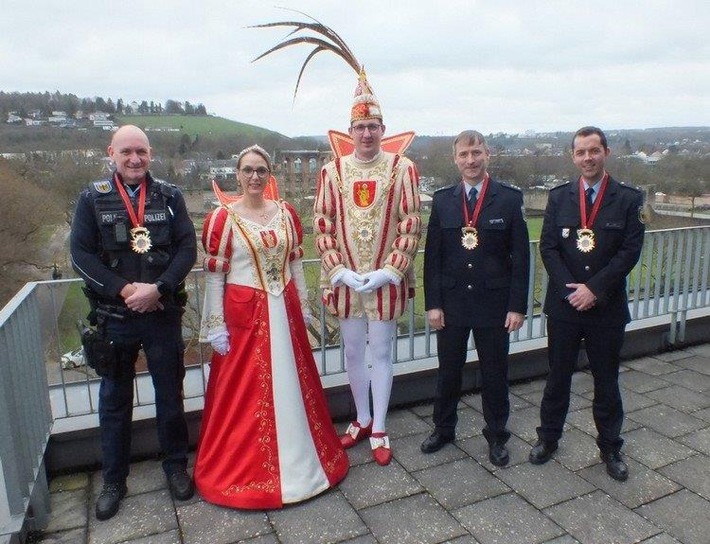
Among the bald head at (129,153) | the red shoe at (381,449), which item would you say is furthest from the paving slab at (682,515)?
the bald head at (129,153)

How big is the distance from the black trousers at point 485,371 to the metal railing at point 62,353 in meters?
0.56

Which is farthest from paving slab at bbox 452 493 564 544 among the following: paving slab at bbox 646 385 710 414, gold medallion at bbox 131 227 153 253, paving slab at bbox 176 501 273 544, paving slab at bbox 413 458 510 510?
gold medallion at bbox 131 227 153 253

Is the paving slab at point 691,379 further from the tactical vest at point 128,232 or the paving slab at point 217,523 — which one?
the tactical vest at point 128,232

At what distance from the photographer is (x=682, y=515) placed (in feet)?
8.07

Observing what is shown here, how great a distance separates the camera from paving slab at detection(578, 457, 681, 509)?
261 centimetres

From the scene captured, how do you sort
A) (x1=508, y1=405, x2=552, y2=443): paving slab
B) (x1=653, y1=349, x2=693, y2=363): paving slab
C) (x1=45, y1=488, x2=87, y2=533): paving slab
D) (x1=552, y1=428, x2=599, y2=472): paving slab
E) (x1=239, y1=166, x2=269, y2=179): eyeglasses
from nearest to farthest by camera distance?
(x1=45, y1=488, x2=87, y2=533): paving slab
(x1=239, y1=166, x2=269, y2=179): eyeglasses
(x1=552, y1=428, x2=599, y2=472): paving slab
(x1=508, y1=405, x2=552, y2=443): paving slab
(x1=653, y1=349, x2=693, y2=363): paving slab

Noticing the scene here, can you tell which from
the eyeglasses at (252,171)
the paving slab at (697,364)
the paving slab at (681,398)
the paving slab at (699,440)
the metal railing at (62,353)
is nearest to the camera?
the metal railing at (62,353)

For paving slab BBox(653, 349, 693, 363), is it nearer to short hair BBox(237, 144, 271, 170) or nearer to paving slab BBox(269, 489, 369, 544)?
paving slab BBox(269, 489, 369, 544)

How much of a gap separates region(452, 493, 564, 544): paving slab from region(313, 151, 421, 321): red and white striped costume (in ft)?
3.31

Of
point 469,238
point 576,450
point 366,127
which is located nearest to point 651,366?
point 576,450

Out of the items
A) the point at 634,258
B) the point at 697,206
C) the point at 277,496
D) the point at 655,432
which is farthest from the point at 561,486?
the point at 697,206

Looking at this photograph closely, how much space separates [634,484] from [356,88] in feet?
8.11

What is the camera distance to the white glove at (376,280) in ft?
9.07

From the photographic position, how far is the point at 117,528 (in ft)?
8.05
